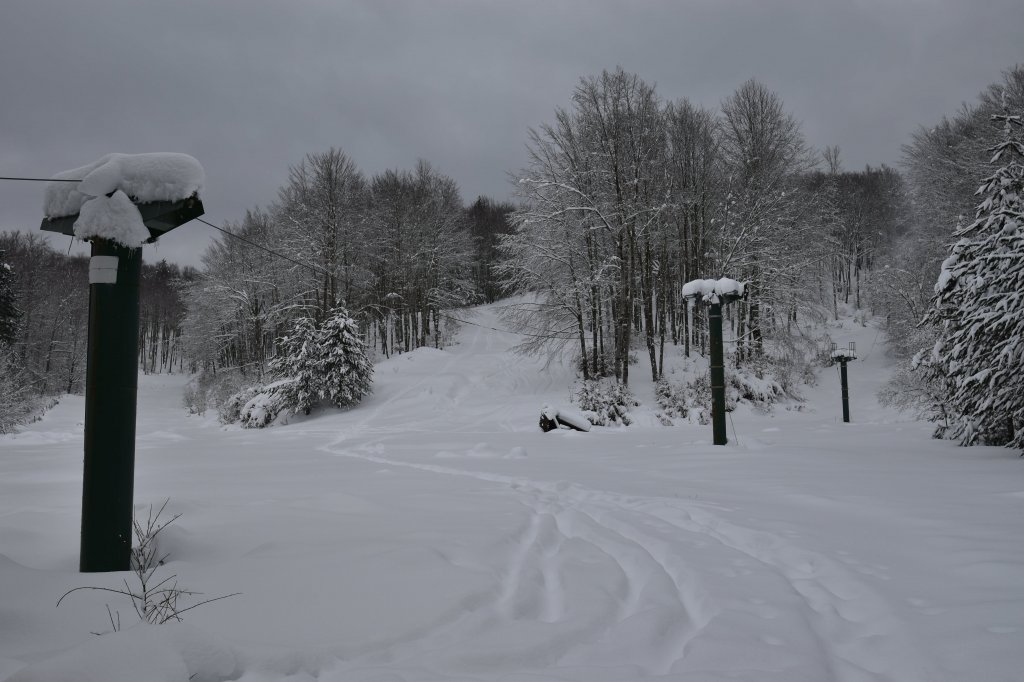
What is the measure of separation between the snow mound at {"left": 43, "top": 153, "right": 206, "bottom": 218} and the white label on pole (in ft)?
1.08

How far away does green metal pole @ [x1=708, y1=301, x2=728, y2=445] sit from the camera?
9.77m

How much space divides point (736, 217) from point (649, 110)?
4.64 meters

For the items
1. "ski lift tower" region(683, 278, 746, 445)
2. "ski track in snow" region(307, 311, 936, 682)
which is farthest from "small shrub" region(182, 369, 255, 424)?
"ski track in snow" region(307, 311, 936, 682)

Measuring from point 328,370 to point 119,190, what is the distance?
16.3 m

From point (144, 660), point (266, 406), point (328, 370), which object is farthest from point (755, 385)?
point (144, 660)

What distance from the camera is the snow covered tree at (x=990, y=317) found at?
6.62 metres

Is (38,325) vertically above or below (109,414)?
above

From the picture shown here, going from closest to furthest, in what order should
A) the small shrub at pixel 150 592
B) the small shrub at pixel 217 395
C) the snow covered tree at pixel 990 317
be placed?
1. the small shrub at pixel 150 592
2. the snow covered tree at pixel 990 317
3. the small shrub at pixel 217 395

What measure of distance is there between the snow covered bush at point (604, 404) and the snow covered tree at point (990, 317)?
740 cm

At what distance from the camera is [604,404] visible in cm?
1456

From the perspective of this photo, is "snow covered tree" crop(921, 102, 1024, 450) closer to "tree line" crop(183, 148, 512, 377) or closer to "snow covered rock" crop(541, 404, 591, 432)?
"snow covered rock" crop(541, 404, 591, 432)

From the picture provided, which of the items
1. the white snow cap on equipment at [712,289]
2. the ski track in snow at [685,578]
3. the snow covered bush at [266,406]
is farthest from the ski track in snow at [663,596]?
the snow covered bush at [266,406]

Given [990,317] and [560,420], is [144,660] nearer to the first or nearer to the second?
[990,317]

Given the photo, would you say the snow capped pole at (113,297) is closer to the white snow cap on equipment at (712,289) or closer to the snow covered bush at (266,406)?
the white snow cap on equipment at (712,289)
